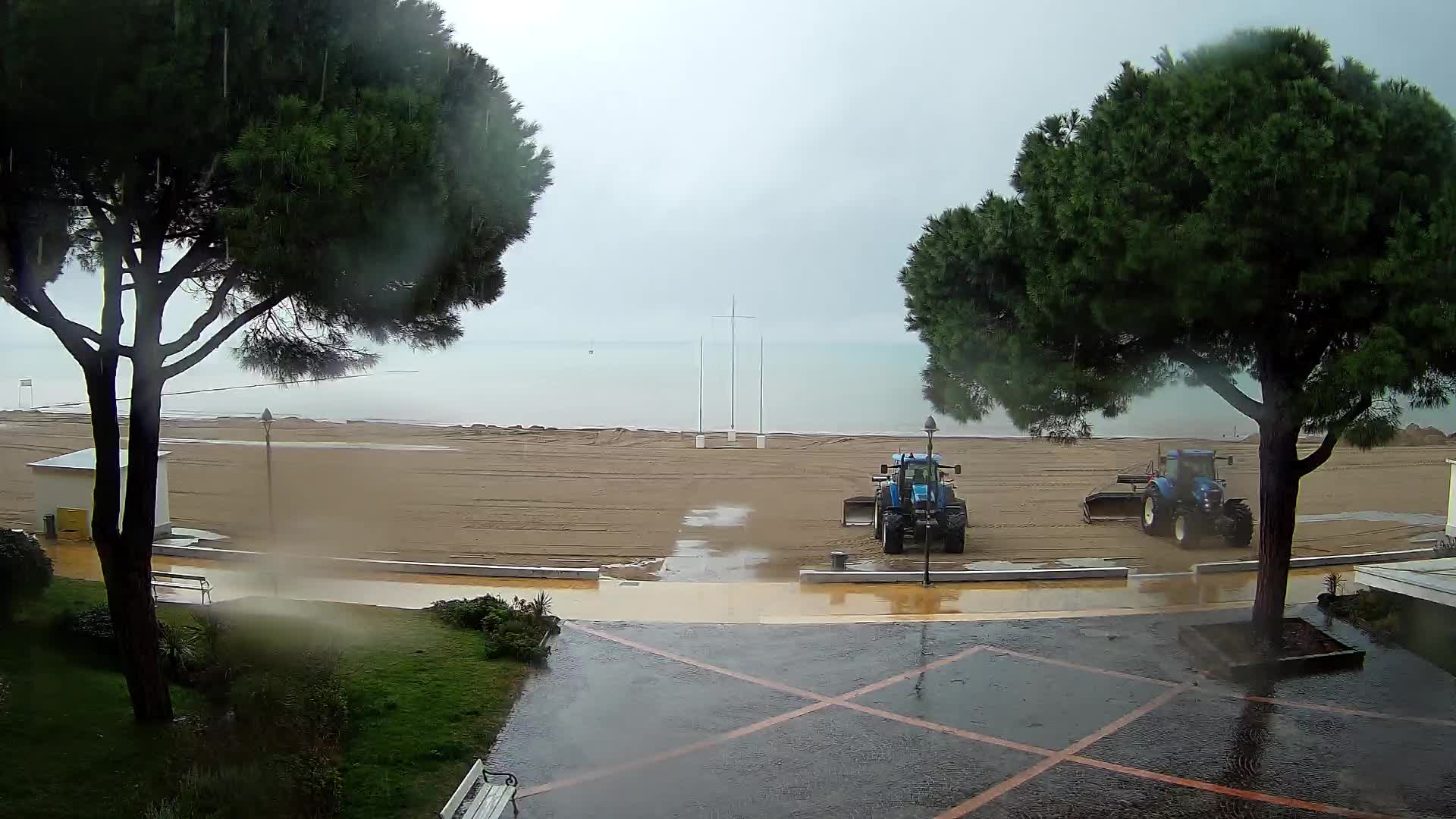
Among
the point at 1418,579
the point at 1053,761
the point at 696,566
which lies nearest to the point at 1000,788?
the point at 1053,761

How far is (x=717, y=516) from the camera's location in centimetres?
2258

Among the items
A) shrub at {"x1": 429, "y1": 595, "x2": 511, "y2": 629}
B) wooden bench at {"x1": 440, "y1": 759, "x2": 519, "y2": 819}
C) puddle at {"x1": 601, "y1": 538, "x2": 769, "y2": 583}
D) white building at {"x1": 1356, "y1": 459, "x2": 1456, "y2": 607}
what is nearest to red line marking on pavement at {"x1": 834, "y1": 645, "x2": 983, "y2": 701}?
wooden bench at {"x1": 440, "y1": 759, "x2": 519, "y2": 819}

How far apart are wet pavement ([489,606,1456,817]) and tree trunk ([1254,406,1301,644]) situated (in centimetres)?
93

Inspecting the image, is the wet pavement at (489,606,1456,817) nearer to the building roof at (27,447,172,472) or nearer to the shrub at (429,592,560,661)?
the shrub at (429,592,560,661)

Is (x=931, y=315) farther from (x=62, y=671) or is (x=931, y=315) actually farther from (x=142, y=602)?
(x=62, y=671)

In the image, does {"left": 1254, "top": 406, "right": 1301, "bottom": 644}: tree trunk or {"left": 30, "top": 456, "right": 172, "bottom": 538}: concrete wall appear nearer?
{"left": 1254, "top": 406, "right": 1301, "bottom": 644}: tree trunk

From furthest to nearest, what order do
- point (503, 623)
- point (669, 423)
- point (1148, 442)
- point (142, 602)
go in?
point (669, 423) < point (1148, 442) < point (503, 623) < point (142, 602)

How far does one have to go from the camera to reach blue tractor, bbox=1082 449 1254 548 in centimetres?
1805

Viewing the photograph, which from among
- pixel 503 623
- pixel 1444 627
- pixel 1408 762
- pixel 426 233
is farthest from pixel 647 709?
pixel 1444 627

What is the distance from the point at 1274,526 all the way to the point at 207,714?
11.0m

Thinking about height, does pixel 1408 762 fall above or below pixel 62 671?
below

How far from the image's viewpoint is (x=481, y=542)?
19.4 meters

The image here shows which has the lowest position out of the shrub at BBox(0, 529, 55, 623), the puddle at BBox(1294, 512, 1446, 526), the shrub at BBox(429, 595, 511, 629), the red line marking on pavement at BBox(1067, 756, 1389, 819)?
the red line marking on pavement at BBox(1067, 756, 1389, 819)

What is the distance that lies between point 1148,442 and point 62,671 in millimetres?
40726
